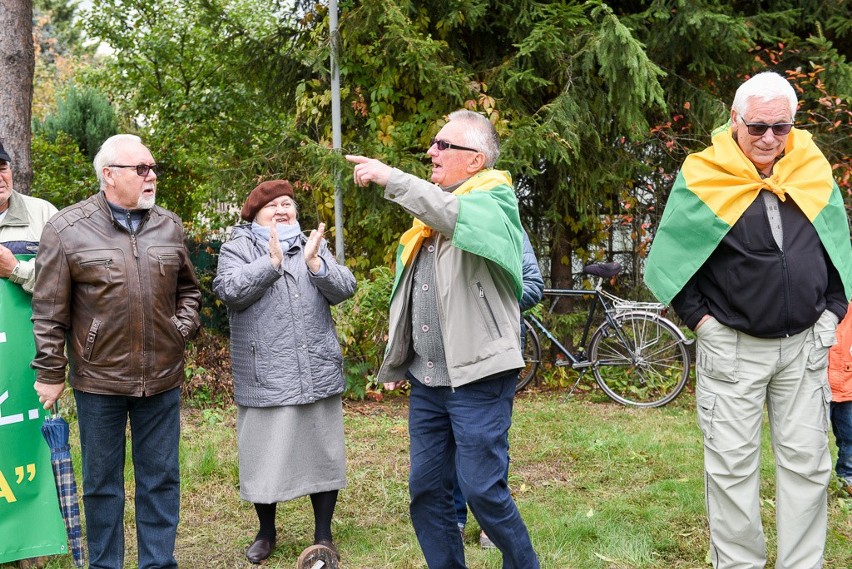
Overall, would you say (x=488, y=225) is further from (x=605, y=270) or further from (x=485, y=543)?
(x=605, y=270)

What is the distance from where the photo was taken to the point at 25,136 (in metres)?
5.22

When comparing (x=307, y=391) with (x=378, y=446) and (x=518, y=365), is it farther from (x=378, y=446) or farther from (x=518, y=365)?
(x=378, y=446)

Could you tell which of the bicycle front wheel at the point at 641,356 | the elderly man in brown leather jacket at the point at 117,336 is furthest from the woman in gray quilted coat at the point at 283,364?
the bicycle front wheel at the point at 641,356

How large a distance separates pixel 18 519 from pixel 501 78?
205 inches

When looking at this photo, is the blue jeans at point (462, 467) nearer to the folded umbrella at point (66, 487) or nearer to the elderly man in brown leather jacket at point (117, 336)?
the elderly man in brown leather jacket at point (117, 336)

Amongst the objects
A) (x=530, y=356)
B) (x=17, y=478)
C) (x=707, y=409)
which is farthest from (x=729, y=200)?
(x=530, y=356)

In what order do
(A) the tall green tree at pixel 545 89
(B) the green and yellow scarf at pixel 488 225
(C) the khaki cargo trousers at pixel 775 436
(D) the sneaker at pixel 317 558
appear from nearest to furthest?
(B) the green and yellow scarf at pixel 488 225
(C) the khaki cargo trousers at pixel 775 436
(D) the sneaker at pixel 317 558
(A) the tall green tree at pixel 545 89

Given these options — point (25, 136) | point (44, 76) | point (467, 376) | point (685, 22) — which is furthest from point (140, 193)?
point (44, 76)

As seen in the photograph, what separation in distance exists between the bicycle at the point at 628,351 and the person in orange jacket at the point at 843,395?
100 inches

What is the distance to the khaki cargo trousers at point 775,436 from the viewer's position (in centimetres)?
337

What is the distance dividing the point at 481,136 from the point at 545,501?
2374 millimetres

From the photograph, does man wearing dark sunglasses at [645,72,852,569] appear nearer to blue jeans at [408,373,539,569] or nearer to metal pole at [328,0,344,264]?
blue jeans at [408,373,539,569]

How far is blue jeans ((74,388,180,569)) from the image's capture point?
3568 millimetres

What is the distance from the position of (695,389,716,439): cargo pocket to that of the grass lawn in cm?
76
